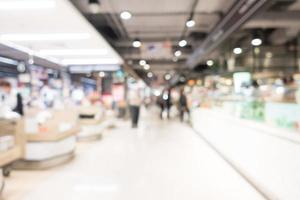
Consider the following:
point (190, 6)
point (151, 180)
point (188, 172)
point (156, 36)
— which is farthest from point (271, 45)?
point (151, 180)

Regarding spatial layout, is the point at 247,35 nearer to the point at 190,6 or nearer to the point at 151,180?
the point at 190,6

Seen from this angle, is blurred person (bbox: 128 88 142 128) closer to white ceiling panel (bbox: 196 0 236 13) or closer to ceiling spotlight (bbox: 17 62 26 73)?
ceiling spotlight (bbox: 17 62 26 73)

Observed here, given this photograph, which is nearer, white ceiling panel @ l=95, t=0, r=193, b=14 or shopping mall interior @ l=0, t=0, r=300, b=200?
shopping mall interior @ l=0, t=0, r=300, b=200

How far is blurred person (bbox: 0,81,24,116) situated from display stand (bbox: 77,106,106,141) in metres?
2.21

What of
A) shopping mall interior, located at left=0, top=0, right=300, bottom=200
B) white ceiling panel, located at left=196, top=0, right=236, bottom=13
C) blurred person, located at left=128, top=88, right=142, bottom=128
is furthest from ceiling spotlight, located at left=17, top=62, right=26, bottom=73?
white ceiling panel, located at left=196, top=0, right=236, bottom=13

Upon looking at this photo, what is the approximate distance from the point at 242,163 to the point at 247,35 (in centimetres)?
573

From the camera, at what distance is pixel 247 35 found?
32.2ft

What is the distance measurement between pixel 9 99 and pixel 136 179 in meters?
3.24

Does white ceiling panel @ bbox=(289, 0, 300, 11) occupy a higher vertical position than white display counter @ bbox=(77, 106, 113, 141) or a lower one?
higher

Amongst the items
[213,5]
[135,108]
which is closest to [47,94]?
[135,108]

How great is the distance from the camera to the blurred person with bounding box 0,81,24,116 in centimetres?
564

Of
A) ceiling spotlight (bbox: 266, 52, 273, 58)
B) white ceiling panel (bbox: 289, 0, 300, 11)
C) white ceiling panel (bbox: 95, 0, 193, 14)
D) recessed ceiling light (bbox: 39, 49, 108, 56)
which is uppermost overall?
white ceiling panel (bbox: 95, 0, 193, 14)

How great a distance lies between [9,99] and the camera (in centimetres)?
645

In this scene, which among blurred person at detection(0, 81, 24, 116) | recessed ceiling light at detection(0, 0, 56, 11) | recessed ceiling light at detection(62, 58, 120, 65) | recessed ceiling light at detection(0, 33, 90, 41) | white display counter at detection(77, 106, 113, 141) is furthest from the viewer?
recessed ceiling light at detection(62, 58, 120, 65)
